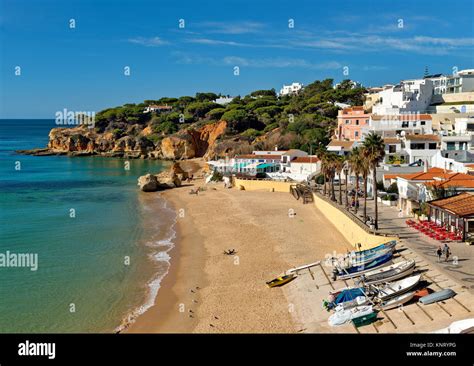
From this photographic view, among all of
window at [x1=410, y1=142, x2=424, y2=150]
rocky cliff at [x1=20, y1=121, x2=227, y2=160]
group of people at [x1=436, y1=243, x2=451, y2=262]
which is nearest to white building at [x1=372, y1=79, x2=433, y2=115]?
window at [x1=410, y1=142, x2=424, y2=150]

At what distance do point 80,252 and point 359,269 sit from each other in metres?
17.8

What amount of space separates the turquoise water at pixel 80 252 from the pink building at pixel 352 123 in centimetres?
2851

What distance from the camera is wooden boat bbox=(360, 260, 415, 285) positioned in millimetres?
19547

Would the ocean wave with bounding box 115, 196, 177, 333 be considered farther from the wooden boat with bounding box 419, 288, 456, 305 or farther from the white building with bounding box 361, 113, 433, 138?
the white building with bounding box 361, 113, 433, 138

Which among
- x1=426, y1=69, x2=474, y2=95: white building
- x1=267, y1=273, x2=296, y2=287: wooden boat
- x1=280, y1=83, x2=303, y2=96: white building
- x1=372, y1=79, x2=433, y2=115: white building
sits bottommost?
x1=267, y1=273, x2=296, y2=287: wooden boat

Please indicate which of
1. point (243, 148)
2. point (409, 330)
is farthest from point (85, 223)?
point (243, 148)

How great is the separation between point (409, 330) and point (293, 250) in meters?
13.5

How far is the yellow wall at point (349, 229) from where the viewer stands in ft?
82.1

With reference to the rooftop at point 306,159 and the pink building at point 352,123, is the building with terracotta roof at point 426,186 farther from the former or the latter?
the pink building at point 352,123

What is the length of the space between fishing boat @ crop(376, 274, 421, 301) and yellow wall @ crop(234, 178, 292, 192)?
32.5 meters

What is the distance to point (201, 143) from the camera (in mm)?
98062

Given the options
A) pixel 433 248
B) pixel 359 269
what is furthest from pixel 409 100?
pixel 359 269

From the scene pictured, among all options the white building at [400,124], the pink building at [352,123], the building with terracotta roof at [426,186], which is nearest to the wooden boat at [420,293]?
the building with terracotta roof at [426,186]
